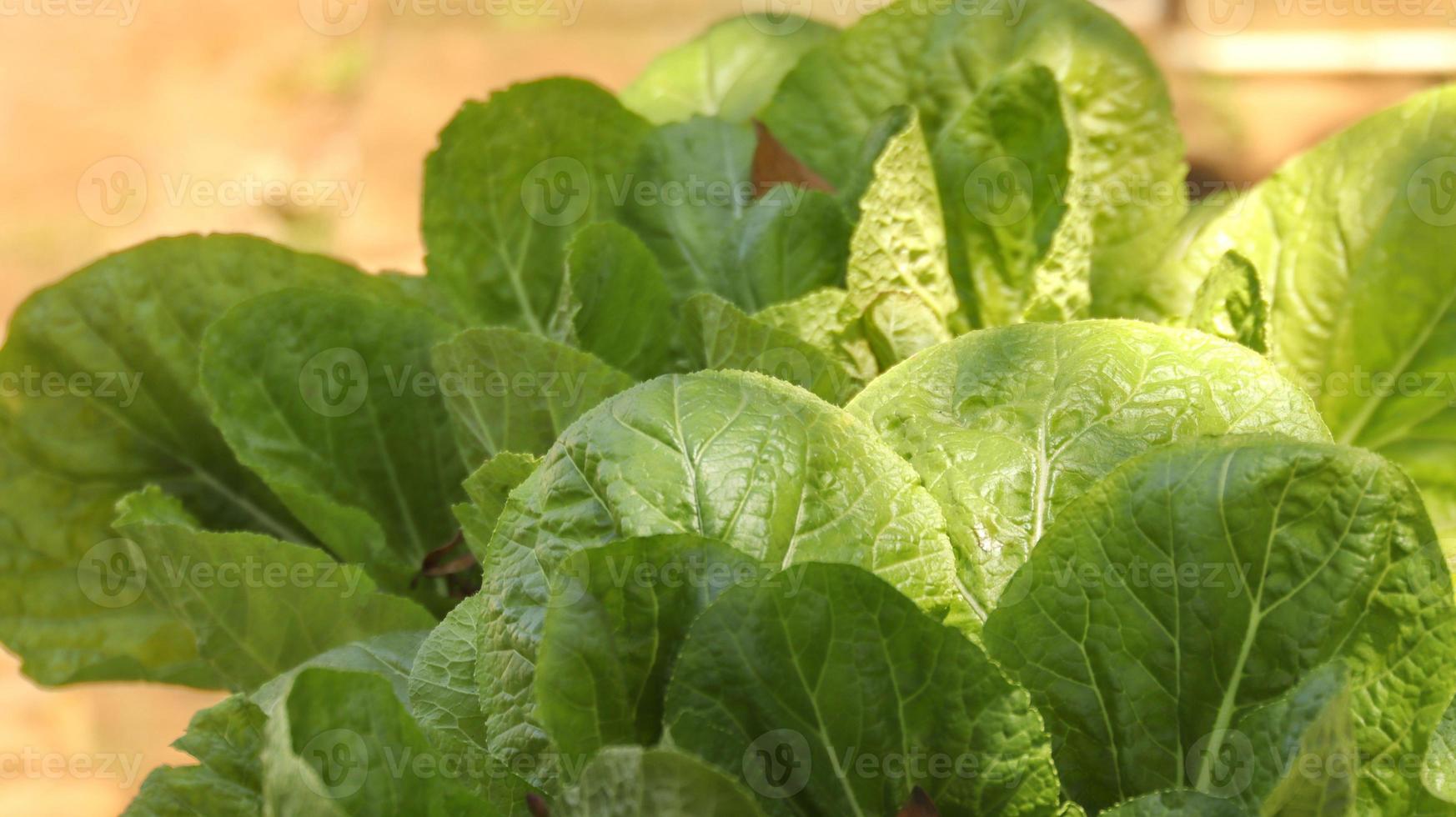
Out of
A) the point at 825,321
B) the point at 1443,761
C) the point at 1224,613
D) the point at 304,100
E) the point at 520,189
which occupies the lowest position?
the point at 1443,761

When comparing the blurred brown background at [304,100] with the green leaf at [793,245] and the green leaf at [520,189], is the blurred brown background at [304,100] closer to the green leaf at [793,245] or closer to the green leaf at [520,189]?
the green leaf at [520,189]

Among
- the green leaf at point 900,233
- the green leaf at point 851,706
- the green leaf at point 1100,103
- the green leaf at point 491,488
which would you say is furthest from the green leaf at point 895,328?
the green leaf at point 851,706

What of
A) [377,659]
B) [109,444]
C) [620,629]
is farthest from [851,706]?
[109,444]

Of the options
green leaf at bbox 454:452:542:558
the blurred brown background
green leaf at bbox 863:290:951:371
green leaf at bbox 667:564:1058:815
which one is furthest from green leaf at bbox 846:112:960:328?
the blurred brown background

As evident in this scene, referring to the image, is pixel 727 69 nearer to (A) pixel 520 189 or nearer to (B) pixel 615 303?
(A) pixel 520 189

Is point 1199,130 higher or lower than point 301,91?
lower

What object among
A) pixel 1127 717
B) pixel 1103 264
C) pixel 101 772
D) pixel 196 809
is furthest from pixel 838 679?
pixel 101 772

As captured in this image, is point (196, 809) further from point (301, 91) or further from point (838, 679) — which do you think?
point (301, 91)
